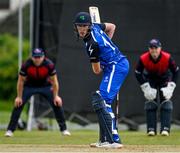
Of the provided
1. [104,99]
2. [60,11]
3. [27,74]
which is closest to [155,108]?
[27,74]

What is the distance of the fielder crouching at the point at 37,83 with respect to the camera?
1532 cm

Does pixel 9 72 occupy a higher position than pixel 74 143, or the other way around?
pixel 74 143

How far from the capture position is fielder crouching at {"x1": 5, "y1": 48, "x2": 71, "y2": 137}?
15320 millimetres

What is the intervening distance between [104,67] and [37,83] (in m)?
3.93

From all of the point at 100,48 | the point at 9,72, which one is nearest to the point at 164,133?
the point at 100,48

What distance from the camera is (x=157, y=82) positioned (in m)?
15.2

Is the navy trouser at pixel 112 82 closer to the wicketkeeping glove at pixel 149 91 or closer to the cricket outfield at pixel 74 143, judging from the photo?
the cricket outfield at pixel 74 143

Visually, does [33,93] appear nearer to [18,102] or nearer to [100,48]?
[18,102]

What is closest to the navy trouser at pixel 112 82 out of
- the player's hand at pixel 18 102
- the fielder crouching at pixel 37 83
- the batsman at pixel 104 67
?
the batsman at pixel 104 67

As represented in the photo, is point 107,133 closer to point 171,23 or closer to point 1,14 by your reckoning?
point 171,23

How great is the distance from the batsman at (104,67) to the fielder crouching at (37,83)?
3.48m

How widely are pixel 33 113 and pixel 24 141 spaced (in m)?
5.61

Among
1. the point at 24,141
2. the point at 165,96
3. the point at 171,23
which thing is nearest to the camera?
the point at 24,141

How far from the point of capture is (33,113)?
1936cm
